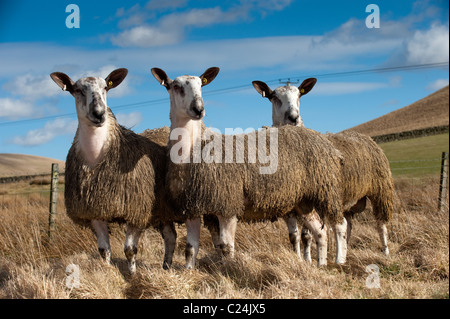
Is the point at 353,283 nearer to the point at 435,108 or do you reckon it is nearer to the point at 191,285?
the point at 191,285

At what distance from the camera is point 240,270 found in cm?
610

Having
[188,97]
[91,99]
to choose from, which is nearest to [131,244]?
[91,99]

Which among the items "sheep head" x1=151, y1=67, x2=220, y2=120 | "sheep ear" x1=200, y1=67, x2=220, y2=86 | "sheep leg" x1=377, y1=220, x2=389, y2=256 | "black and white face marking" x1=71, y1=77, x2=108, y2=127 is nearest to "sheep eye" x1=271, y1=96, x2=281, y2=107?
"sheep ear" x1=200, y1=67, x2=220, y2=86

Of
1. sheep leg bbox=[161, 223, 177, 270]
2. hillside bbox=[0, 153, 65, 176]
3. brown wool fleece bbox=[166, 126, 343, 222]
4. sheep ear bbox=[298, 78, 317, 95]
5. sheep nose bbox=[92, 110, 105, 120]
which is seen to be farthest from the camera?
hillside bbox=[0, 153, 65, 176]

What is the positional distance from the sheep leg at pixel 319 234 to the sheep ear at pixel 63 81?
3.92 m

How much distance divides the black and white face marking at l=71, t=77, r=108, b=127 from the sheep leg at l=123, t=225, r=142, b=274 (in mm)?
1576

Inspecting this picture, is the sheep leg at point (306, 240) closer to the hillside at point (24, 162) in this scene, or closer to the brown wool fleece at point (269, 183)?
the brown wool fleece at point (269, 183)

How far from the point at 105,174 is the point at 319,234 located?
3316mm

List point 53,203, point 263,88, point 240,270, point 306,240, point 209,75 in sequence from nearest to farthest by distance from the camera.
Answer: point 240,270, point 209,75, point 306,240, point 263,88, point 53,203

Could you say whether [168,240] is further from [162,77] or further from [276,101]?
[276,101]

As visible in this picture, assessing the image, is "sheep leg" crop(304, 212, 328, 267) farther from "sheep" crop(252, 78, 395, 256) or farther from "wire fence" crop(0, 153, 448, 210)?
"wire fence" crop(0, 153, 448, 210)

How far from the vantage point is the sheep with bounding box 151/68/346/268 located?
611 cm
